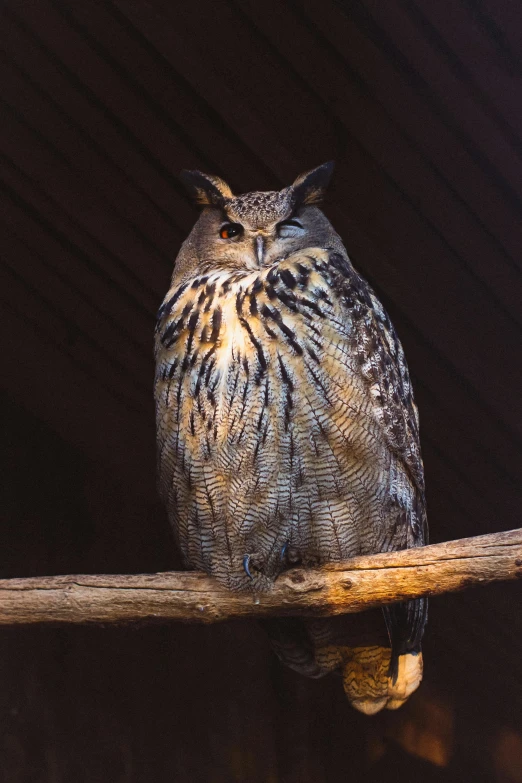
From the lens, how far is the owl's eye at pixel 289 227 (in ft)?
8.69

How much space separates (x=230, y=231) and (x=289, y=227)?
17 cm

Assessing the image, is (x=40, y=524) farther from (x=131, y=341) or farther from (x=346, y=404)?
(x=346, y=404)

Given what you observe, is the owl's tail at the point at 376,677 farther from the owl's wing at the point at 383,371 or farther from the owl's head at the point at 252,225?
the owl's head at the point at 252,225

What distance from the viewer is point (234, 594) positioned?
232cm

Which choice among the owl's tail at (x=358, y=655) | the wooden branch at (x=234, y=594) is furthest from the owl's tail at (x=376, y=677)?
the wooden branch at (x=234, y=594)

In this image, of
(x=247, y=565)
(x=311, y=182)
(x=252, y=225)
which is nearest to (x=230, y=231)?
(x=252, y=225)

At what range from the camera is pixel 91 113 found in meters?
2.79

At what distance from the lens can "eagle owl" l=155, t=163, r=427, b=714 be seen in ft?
7.54

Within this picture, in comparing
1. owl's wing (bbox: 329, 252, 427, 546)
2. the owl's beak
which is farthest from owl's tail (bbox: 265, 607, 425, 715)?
the owl's beak

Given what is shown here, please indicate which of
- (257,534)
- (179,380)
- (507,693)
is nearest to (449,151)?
(179,380)

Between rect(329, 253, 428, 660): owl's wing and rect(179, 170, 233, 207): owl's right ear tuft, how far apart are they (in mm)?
394

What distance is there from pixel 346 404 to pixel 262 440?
0.75 feet

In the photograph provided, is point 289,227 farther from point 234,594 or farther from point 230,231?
point 234,594

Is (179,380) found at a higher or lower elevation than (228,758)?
higher
